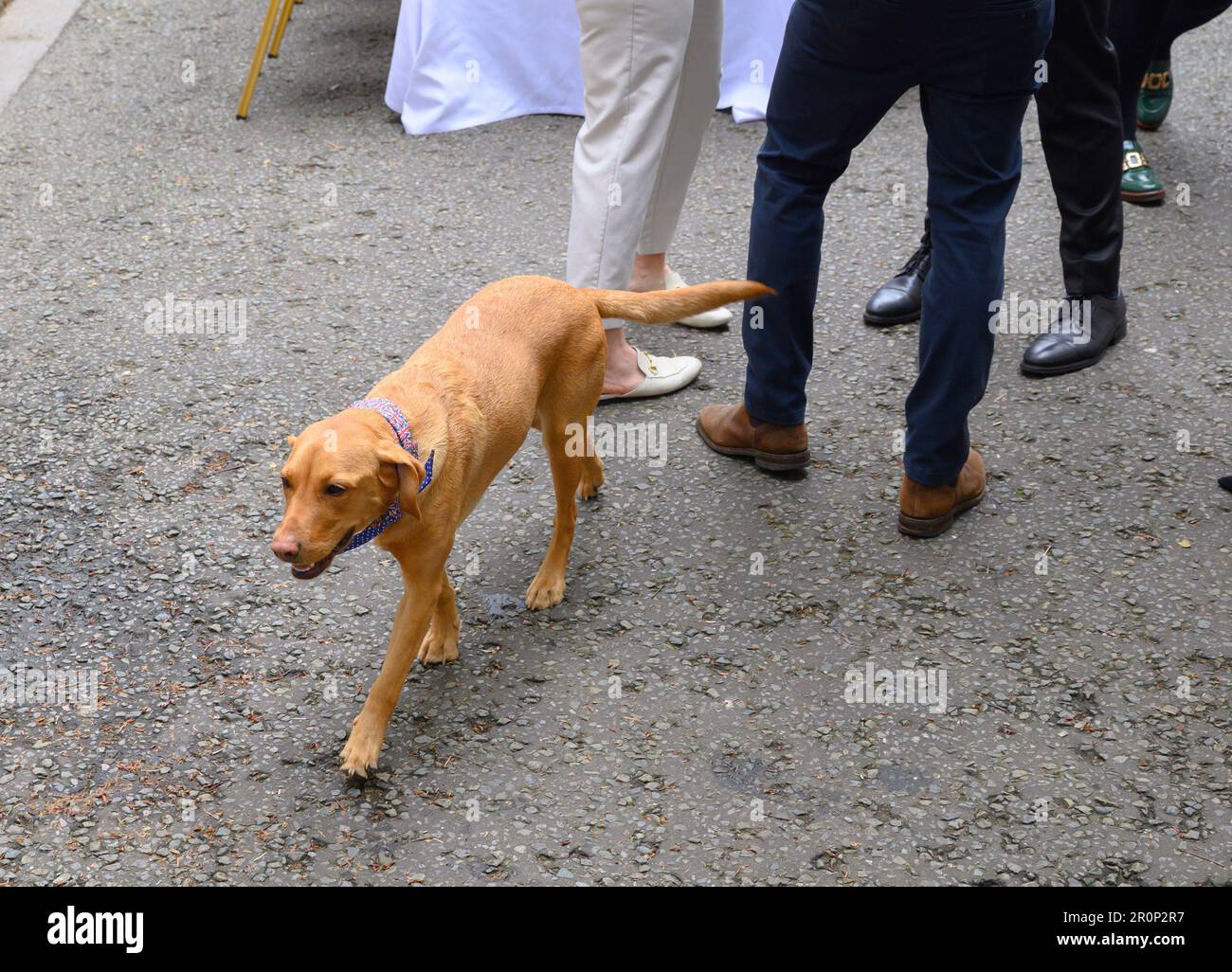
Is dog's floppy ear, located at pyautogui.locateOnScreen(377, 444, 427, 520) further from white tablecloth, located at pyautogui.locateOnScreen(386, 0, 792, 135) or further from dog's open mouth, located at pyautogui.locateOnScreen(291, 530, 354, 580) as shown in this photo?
white tablecloth, located at pyautogui.locateOnScreen(386, 0, 792, 135)

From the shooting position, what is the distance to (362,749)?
8.13ft

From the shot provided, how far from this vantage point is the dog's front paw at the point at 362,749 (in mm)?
2463

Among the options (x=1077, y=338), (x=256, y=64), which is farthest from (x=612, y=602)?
(x=256, y=64)

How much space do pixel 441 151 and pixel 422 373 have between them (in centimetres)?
303

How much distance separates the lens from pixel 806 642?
9.37 ft

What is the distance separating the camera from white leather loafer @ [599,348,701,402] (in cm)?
374

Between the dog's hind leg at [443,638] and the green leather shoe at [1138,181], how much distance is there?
133 inches

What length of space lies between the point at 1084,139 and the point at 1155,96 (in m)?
1.93

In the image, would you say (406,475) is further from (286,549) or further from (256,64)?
(256,64)

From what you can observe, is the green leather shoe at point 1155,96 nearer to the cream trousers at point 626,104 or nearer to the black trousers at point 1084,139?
the black trousers at point 1084,139

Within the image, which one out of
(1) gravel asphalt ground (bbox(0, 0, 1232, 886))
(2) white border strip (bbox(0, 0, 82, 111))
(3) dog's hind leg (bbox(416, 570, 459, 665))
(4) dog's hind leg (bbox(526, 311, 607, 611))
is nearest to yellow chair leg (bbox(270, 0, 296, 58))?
(2) white border strip (bbox(0, 0, 82, 111))

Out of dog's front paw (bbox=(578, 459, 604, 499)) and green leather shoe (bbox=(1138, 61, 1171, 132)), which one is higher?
green leather shoe (bbox=(1138, 61, 1171, 132))

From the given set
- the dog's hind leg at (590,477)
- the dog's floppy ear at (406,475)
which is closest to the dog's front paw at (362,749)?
the dog's floppy ear at (406,475)

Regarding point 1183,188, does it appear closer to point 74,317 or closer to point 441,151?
point 441,151
